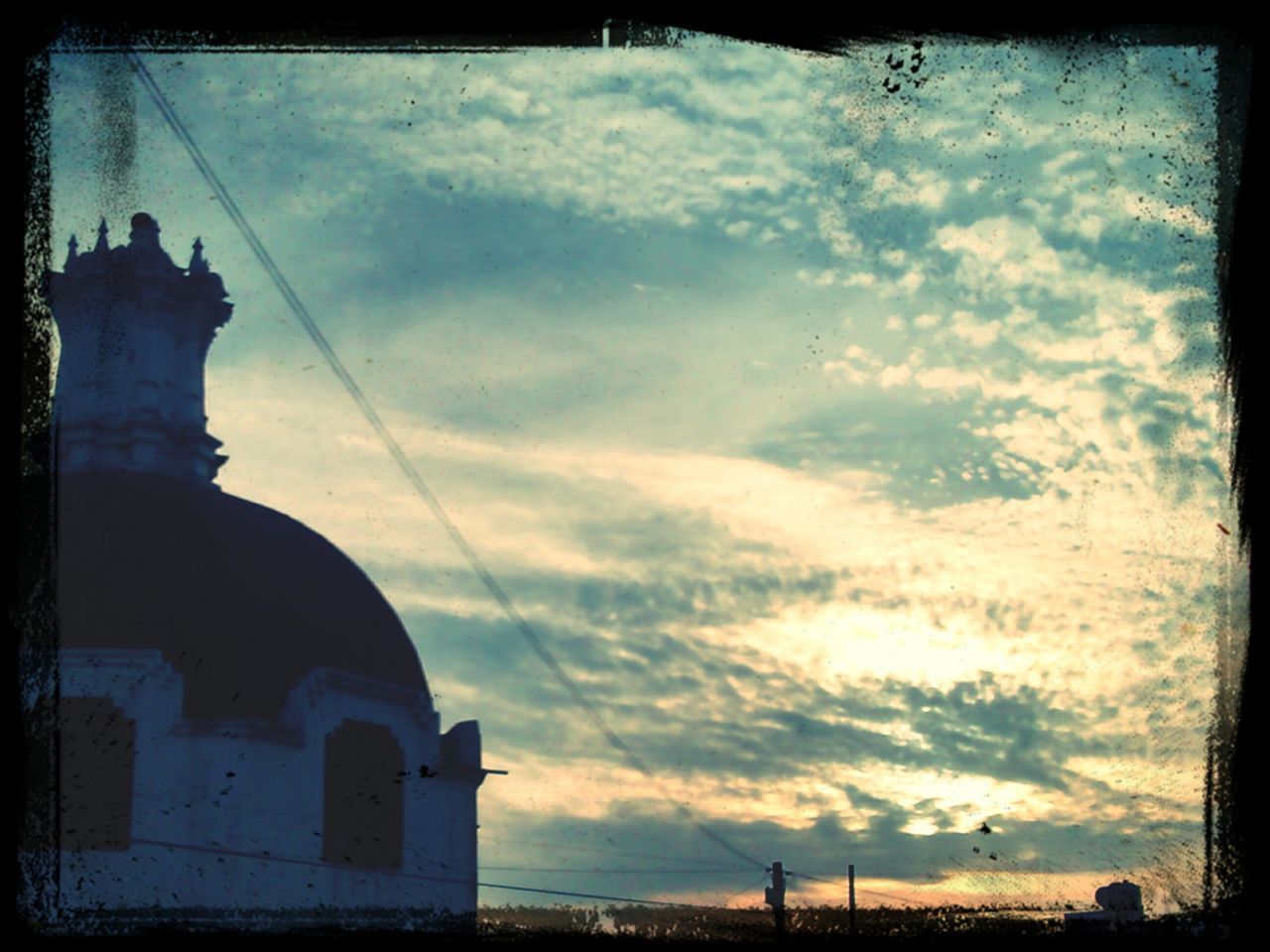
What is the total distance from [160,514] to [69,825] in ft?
73.1

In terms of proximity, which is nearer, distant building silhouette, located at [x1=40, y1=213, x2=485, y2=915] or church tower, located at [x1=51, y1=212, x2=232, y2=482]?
distant building silhouette, located at [x1=40, y1=213, x2=485, y2=915]

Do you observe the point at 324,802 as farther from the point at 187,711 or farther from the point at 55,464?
the point at 55,464

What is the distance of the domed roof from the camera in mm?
23328

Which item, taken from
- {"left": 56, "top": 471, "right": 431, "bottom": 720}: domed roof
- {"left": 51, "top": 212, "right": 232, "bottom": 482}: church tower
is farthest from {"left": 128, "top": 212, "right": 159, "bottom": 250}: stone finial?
{"left": 56, "top": 471, "right": 431, "bottom": 720}: domed roof

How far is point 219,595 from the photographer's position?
2420cm

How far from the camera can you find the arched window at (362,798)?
82.2 ft

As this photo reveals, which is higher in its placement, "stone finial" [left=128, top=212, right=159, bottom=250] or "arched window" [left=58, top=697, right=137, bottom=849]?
"stone finial" [left=128, top=212, right=159, bottom=250]

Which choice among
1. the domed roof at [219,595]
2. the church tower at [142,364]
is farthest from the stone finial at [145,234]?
the domed roof at [219,595]

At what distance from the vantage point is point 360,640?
2675 centimetres

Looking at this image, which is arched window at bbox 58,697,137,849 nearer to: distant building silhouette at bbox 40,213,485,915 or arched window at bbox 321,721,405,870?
distant building silhouette at bbox 40,213,485,915

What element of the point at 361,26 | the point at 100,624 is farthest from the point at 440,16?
the point at 100,624

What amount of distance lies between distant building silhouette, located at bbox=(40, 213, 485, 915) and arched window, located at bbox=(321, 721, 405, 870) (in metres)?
0.05

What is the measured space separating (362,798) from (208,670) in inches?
166

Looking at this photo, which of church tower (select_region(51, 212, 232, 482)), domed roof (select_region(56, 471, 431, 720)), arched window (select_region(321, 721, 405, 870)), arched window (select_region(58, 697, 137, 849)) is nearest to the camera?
arched window (select_region(58, 697, 137, 849))
